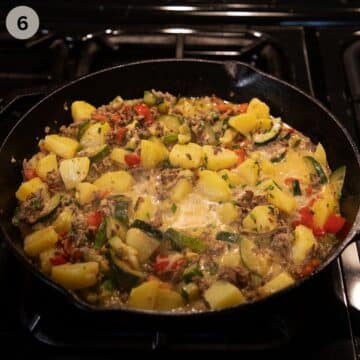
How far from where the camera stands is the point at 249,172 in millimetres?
2041

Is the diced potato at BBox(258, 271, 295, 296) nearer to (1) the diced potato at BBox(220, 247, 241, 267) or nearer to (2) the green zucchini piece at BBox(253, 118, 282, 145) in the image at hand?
(1) the diced potato at BBox(220, 247, 241, 267)

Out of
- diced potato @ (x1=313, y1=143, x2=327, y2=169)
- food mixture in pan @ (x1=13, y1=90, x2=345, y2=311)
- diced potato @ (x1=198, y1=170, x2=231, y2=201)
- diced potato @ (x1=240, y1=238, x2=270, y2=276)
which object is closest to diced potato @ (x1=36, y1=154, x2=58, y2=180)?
food mixture in pan @ (x1=13, y1=90, x2=345, y2=311)

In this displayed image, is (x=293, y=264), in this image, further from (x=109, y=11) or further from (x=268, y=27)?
(x=109, y=11)

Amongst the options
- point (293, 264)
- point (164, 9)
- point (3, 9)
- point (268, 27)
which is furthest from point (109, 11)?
point (293, 264)

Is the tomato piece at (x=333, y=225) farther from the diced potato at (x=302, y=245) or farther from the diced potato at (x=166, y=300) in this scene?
the diced potato at (x=166, y=300)

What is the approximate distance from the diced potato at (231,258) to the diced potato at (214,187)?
24cm

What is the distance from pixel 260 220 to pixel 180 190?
32 cm

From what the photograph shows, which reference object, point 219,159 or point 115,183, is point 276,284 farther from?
point 115,183

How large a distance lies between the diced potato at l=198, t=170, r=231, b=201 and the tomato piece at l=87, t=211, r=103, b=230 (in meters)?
0.40

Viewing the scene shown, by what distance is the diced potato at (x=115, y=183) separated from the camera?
2010 mm

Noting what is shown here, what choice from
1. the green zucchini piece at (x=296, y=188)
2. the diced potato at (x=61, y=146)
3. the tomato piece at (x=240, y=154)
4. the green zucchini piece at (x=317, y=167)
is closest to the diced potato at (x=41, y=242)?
the diced potato at (x=61, y=146)

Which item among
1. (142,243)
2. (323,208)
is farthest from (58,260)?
(323,208)

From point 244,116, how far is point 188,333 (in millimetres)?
961

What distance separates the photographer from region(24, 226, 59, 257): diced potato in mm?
1780
